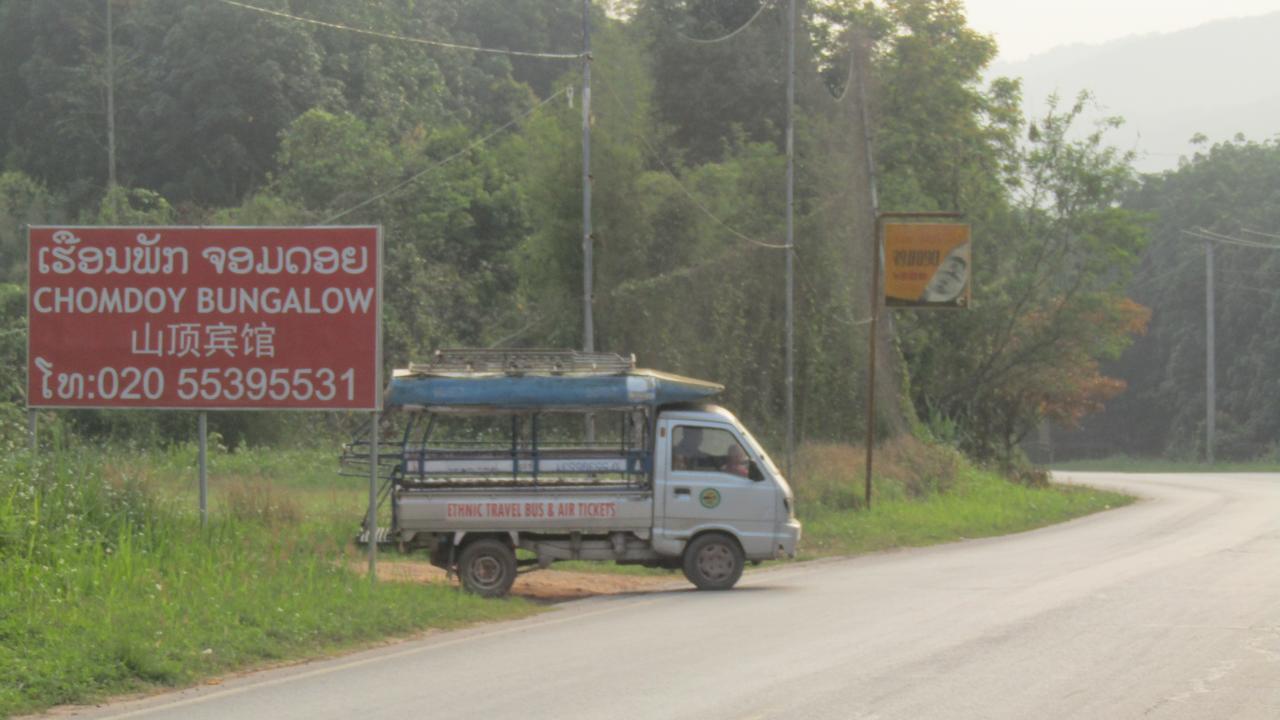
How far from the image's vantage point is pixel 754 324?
3312cm

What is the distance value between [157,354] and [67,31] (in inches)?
1767

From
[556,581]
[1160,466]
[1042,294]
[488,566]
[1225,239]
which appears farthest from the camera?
[1225,239]

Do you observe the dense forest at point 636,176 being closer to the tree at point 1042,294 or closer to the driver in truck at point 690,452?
the tree at point 1042,294

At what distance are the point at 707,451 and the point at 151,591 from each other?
6.60 metres

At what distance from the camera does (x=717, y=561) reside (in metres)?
17.0

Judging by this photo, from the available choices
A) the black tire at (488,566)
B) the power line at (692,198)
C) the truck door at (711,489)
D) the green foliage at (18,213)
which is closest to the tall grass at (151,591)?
the black tire at (488,566)

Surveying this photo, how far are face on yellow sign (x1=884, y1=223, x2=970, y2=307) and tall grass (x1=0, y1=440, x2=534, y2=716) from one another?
681 inches

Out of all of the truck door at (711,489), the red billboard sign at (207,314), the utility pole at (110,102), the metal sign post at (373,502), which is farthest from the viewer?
the utility pole at (110,102)

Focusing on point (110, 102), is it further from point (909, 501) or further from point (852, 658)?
point (852, 658)

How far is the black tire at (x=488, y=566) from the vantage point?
16312 mm

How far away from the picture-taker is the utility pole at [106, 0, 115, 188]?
47812mm

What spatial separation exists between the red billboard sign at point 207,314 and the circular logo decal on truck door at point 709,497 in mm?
3998

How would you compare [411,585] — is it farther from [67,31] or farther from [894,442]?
[67,31]

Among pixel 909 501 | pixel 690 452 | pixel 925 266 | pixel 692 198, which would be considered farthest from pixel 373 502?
pixel 925 266
